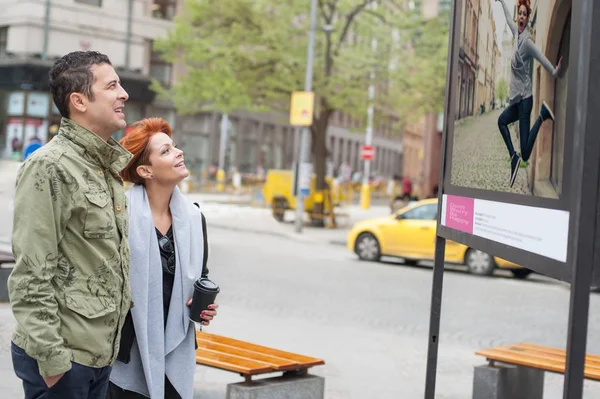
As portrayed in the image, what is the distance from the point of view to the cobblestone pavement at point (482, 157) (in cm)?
452

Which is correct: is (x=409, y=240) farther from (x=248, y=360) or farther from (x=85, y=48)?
(x=85, y=48)

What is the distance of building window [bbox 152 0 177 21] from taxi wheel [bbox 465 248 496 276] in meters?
39.5

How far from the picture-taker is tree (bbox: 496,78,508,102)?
461 centimetres

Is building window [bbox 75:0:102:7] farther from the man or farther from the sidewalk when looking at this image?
the man

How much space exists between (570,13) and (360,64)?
26697mm

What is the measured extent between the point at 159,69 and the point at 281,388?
164 feet

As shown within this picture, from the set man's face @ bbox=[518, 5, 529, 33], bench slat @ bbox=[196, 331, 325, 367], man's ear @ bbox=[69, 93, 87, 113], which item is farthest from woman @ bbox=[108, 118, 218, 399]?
bench slat @ bbox=[196, 331, 325, 367]

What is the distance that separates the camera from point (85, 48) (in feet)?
151

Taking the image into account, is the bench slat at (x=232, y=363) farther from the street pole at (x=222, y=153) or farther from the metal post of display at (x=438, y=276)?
the street pole at (x=222, y=153)

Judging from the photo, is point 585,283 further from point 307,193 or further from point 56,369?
point 307,193

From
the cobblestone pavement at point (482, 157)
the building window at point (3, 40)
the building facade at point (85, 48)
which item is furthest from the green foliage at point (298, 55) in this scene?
the cobblestone pavement at point (482, 157)

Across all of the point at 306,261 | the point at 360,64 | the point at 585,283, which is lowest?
the point at 306,261

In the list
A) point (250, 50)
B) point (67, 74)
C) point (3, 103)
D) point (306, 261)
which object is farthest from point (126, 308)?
point (3, 103)

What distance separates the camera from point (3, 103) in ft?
170
